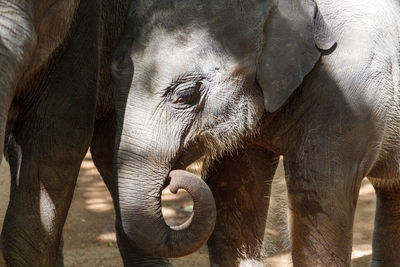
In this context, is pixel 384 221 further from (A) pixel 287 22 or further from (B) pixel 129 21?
(B) pixel 129 21

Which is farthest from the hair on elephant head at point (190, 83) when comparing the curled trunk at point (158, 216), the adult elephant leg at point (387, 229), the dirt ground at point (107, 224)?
the adult elephant leg at point (387, 229)

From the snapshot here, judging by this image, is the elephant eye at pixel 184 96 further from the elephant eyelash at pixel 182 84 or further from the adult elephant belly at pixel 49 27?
the adult elephant belly at pixel 49 27

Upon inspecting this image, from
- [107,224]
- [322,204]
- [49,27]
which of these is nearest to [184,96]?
[49,27]

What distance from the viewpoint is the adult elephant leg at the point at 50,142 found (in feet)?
13.3

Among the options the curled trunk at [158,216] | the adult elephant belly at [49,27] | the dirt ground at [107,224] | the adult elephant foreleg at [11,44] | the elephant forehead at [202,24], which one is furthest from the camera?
the dirt ground at [107,224]

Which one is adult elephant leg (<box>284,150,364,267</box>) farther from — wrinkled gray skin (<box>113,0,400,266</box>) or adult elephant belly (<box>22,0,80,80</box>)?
adult elephant belly (<box>22,0,80,80</box>)

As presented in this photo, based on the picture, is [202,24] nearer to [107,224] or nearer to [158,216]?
[158,216]

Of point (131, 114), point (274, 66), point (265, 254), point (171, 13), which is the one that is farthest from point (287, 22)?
point (265, 254)

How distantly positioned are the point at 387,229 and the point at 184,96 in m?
1.69

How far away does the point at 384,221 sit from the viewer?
5.14 m

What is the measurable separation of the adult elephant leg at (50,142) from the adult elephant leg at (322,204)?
844mm

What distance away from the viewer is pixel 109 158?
4629 millimetres

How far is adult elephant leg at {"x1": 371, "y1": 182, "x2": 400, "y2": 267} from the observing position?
5102mm

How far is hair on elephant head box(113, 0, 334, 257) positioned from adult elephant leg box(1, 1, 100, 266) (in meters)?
0.19
